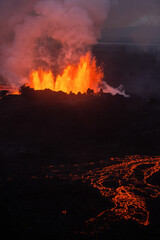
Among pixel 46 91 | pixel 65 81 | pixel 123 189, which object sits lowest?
pixel 123 189

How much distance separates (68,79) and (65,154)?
41.2ft

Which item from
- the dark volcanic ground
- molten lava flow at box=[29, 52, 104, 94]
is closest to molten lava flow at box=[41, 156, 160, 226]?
the dark volcanic ground

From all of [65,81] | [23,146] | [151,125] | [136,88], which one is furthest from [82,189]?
[136,88]

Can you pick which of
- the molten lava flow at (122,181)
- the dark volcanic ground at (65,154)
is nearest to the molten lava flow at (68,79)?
the dark volcanic ground at (65,154)

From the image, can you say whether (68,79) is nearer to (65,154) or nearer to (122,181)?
(65,154)

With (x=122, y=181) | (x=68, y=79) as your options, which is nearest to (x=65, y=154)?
(x=122, y=181)

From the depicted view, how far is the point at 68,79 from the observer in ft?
79.6

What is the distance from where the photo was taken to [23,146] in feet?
46.3

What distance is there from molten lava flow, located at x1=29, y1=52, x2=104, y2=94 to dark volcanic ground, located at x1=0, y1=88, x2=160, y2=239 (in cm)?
476

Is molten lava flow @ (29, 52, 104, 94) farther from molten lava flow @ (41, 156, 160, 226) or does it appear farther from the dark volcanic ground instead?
molten lava flow @ (41, 156, 160, 226)

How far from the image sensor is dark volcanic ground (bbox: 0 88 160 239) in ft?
24.5

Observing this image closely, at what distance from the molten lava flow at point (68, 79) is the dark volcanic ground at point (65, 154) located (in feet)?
15.6

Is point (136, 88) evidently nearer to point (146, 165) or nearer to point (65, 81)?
point (65, 81)

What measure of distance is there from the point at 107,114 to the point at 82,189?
9994 mm
